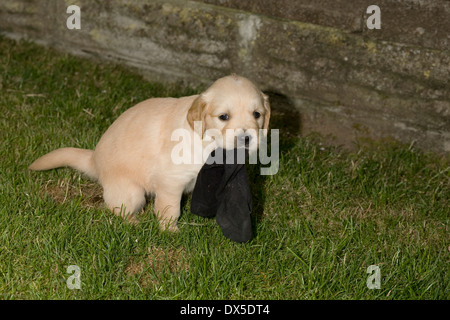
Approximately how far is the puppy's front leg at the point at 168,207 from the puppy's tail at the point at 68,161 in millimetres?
560

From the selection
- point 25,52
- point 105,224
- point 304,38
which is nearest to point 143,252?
point 105,224

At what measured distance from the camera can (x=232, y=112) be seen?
291 centimetres

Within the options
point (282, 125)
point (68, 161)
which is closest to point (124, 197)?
point (68, 161)

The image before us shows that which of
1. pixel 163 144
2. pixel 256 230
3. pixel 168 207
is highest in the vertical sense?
pixel 163 144

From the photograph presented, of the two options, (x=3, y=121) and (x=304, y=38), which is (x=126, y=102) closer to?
(x=3, y=121)

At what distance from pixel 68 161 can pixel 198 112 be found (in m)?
1.04

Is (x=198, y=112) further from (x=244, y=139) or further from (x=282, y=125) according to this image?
(x=282, y=125)

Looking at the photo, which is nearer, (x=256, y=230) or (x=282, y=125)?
(x=256, y=230)

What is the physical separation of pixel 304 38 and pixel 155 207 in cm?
Result: 197

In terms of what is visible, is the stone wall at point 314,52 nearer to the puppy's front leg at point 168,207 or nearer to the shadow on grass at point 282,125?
the shadow on grass at point 282,125

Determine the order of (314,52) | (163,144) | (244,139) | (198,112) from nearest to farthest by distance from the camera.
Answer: (244,139), (198,112), (163,144), (314,52)

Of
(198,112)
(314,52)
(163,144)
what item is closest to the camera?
(198,112)

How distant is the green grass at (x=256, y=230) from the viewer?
2.85m

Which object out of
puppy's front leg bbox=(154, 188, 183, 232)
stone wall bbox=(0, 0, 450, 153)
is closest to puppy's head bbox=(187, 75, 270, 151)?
puppy's front leg bbox=(154, 188, 183, 232)
